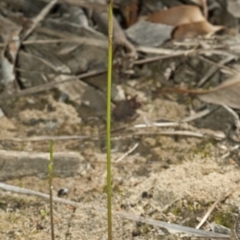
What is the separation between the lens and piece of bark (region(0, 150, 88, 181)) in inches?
70.2

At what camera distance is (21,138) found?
194 cm

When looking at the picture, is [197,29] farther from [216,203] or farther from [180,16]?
[216,203]

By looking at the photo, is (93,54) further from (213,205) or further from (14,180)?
(213,205)

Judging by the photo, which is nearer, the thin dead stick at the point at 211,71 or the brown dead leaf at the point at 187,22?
the thin dead stick at the point at 211,71

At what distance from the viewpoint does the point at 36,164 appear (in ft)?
5.91

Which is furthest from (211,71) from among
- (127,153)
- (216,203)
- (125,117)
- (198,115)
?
(216,203)

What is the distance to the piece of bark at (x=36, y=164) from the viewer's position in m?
1.78

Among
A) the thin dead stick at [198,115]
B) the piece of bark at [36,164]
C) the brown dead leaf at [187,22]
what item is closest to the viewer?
the piece of bark at [36,164]

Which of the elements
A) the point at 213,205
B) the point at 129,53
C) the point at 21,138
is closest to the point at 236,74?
the point at 129,53

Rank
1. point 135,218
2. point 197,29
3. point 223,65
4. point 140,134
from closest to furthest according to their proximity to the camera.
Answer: point 135,218 → point 140,134 → point 223,65 → point 197,29

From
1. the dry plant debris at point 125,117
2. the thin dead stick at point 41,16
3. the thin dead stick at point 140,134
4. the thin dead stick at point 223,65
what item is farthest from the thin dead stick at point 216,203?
the thin dead stick at point 41,16

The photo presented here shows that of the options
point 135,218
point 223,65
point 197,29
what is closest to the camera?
point 135,218

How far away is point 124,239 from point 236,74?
83 cm

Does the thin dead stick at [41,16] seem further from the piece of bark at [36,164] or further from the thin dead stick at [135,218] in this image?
the thin dead stick at [135,218]
